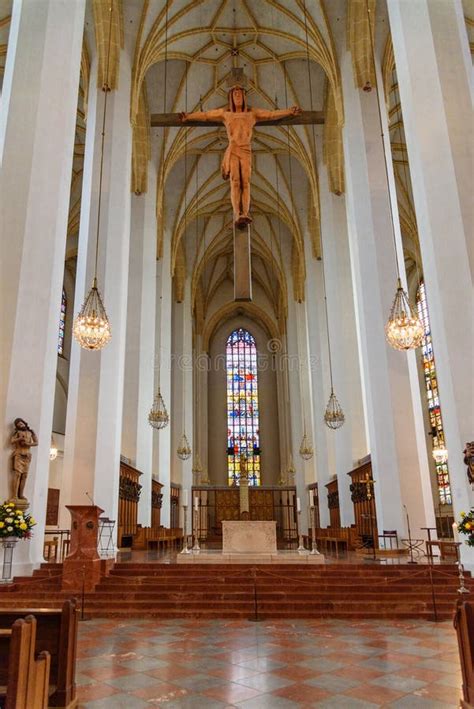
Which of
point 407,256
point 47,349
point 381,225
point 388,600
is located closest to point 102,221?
point 47,349

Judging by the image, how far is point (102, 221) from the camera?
1359 centimetres

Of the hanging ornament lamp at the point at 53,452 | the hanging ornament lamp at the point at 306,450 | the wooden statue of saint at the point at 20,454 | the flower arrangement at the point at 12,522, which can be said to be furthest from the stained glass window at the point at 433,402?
the flower arrangement at the point at 12,522

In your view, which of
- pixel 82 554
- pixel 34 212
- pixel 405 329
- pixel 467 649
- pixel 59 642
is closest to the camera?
pixel 467 649

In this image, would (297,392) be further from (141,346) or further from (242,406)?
(141,346)

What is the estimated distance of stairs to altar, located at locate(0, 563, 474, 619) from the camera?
734 cm

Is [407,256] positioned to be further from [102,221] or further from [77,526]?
[77,526]

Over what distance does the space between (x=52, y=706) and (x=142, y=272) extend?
595 inches

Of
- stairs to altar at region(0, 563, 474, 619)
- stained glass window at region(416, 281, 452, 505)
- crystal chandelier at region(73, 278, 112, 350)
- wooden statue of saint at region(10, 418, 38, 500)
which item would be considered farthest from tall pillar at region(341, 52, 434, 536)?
stained glass window at region(416, 281, 452, 505)

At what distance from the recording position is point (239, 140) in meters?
7.66

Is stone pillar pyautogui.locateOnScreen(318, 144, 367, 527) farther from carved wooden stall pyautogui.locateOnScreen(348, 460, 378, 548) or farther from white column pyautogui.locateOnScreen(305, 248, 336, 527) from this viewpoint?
white column pyautogui.locateOnScreen(305, 248, 336, 527)

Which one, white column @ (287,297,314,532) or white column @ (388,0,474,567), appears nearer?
white column @ (388,0,474,567)

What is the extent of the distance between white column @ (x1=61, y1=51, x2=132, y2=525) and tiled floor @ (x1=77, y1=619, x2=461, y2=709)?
19.0ft

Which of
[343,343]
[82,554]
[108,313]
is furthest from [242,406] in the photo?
[82,554]

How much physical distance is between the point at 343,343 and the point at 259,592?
34.9ft
